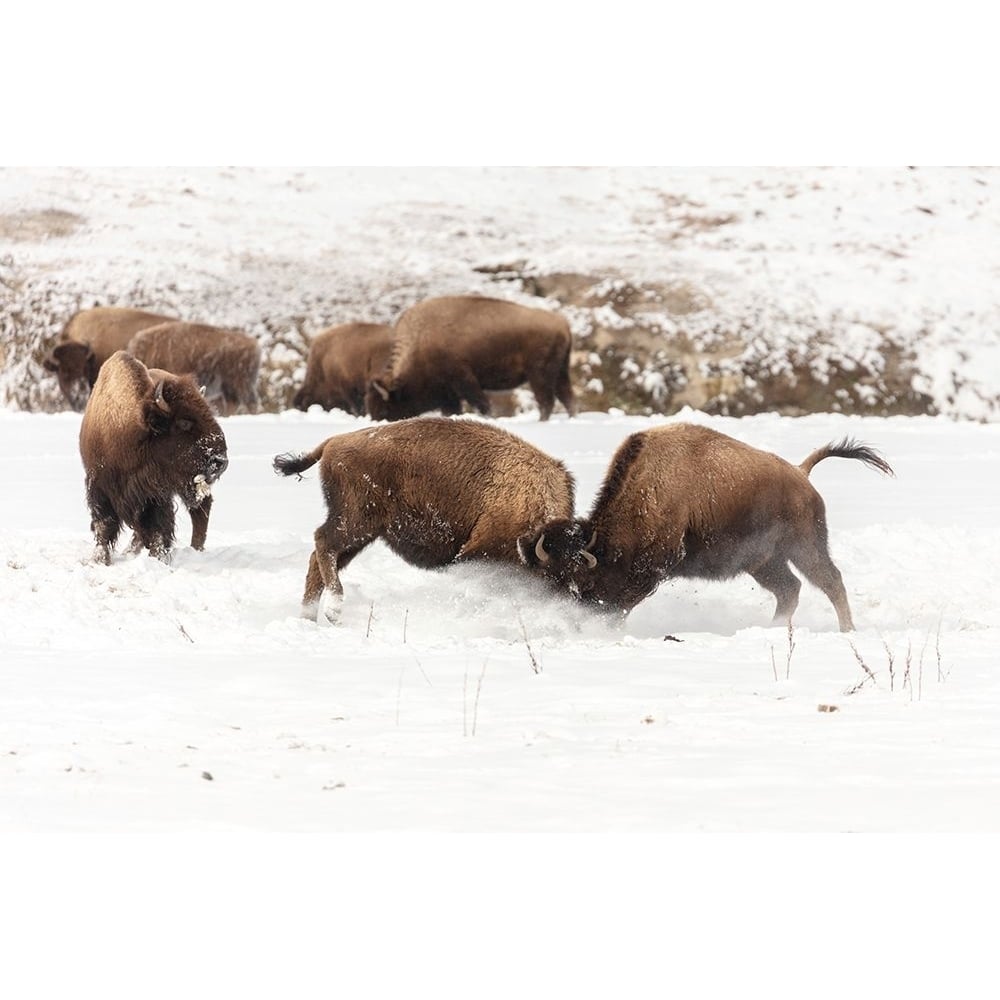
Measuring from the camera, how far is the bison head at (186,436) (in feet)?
25.7

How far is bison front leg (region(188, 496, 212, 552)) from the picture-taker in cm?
823

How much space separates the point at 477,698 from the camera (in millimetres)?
4629

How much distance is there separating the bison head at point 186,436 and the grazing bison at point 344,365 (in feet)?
27.9

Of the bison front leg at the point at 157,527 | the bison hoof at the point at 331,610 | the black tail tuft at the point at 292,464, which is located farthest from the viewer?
the bison front leg at the point at 157,527

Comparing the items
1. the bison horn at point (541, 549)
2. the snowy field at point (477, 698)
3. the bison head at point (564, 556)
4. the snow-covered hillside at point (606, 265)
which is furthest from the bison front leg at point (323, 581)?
the snow-covered hillside at point (606, 265)

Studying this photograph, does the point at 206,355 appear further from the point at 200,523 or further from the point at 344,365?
the point at 200,523

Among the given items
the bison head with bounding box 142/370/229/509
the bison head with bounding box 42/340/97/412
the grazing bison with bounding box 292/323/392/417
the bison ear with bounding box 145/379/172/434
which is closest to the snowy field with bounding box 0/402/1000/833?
the bison head with bounding box 142/370/229/509

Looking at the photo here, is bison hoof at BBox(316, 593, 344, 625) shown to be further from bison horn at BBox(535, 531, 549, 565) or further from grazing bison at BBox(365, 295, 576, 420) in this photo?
grazing bison at BBox(365, 295, 576, 420)

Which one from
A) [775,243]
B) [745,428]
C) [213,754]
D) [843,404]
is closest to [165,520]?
[213,754]

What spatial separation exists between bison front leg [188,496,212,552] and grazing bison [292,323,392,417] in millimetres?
8174

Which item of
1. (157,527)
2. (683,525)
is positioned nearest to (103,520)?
(157,527)

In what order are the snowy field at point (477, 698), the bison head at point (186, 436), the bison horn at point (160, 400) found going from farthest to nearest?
the bison head at point (186, 436) < the bison horn at point (160, 400) < the snowy field at point (477, 698)

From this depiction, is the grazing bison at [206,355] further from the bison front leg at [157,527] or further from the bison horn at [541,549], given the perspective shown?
the bison horn at [541,549]

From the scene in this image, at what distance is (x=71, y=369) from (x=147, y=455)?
745 cm
